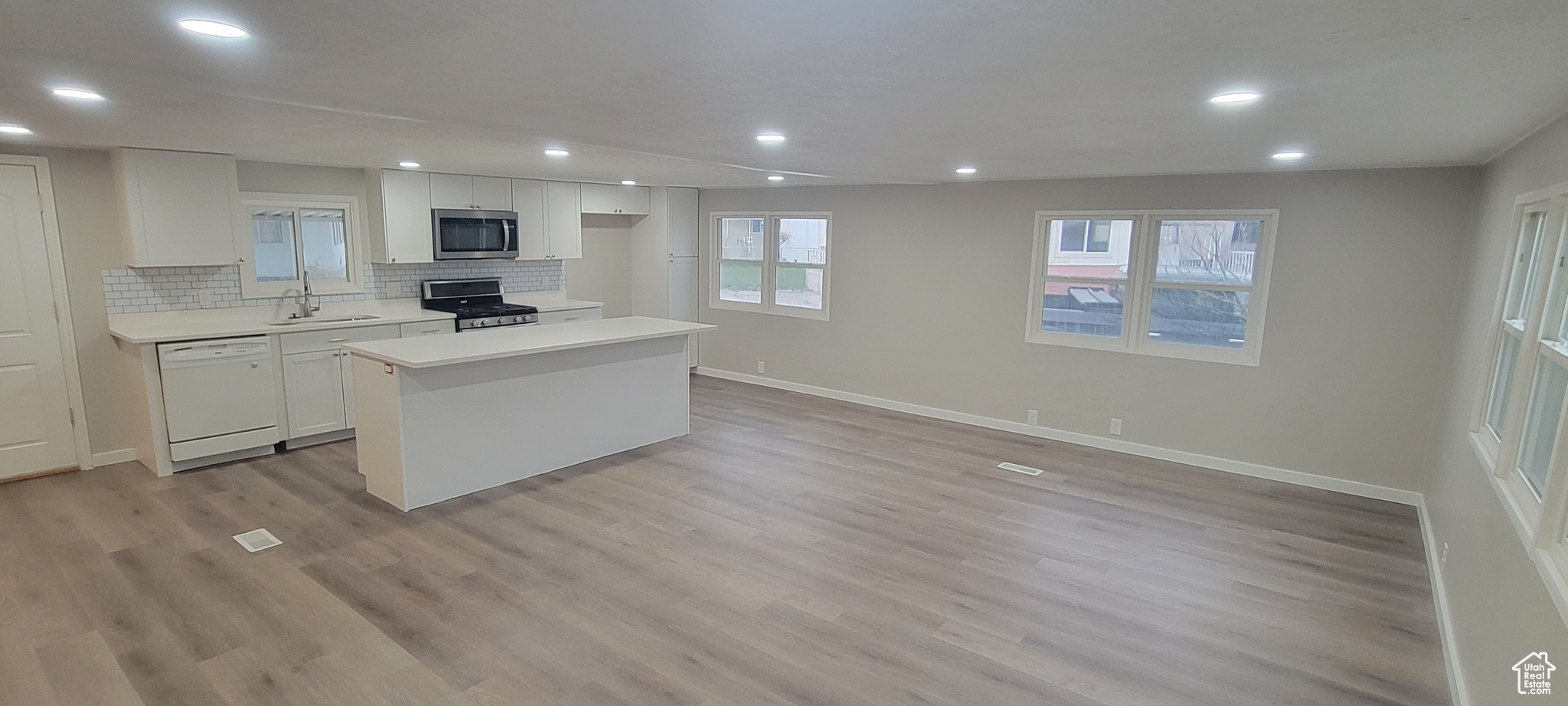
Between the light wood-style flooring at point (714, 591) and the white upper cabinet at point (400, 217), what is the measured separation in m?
1.77

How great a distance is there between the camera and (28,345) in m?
4.44

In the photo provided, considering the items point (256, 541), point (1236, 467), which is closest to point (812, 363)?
point (1236, 467)

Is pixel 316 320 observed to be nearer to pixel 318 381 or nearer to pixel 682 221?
pixel 318 381

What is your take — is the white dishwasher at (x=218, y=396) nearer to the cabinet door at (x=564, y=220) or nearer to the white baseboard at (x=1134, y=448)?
the cabinet door at (x=564, y=220)

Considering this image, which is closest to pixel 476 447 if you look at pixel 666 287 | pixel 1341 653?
pixel 666 287

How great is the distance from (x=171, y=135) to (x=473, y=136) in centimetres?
173

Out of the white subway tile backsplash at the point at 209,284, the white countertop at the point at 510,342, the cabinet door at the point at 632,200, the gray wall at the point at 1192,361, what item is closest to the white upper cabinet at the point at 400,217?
the white subway tile backsplash at the point at 209,284

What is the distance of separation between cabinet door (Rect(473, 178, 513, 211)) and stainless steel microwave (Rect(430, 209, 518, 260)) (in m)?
0.06

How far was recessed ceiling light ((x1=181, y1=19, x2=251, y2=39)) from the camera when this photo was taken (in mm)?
1674

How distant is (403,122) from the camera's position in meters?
3.17

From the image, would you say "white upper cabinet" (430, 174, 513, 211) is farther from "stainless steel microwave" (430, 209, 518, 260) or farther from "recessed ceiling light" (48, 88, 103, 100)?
"recessed ceiling light" (48, 88, 103, 100)

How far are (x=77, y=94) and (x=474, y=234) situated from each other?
361 centimetres

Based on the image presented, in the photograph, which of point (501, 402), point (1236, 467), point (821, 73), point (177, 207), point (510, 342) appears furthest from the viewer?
point (1236, 467)

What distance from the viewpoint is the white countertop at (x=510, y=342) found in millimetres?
3973
